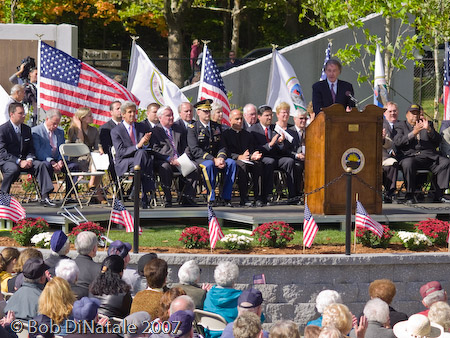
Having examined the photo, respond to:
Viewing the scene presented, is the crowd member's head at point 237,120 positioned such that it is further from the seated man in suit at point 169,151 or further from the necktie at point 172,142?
the necktie at point 172,142

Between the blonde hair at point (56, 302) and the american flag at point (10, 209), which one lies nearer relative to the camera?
the blonde hair at point (56, 302)

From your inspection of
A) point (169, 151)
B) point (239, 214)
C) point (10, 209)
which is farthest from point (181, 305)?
point (169, 151)

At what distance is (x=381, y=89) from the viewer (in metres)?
18.5

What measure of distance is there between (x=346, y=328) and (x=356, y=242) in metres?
5.07

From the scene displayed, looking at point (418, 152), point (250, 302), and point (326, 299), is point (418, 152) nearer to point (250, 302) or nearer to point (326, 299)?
point (326, 299)

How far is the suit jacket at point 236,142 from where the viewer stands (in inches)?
593

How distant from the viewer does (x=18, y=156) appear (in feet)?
47.5

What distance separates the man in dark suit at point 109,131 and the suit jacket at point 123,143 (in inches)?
12.3

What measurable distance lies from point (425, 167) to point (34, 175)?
6.24 meters

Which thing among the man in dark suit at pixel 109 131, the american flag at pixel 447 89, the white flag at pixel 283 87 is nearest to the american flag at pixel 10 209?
the man in dark suit at pixel 109 131

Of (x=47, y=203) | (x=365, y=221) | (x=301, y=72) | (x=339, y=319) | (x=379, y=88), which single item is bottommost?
(x=339, y=319)

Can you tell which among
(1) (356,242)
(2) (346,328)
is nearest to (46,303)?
(2) (346,328)

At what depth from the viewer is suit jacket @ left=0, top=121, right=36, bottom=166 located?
14.3m

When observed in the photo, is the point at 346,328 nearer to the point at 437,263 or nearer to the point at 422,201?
the point at 437,263
